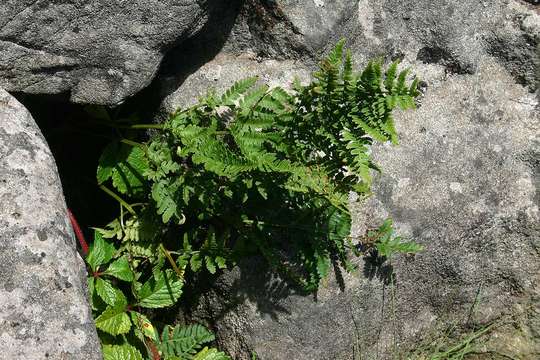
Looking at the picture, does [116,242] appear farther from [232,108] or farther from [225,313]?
[232,108]

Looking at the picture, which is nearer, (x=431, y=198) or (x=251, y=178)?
(x=251, y=178)

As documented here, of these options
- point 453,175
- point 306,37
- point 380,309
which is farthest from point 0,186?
point 453,175

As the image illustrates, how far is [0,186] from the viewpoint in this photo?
2826 millimetres

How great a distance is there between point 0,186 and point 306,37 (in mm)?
1740

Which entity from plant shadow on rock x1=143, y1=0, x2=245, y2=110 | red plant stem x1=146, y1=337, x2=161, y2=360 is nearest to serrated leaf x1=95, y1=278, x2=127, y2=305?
red plant stem x1=146, y1=337, x2=161, y2=360

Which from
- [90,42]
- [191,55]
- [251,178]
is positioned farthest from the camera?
[191,55]

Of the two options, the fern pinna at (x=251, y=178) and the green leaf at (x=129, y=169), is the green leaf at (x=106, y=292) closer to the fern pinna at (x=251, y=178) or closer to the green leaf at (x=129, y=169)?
the fern pinna at (x=251, y=178)

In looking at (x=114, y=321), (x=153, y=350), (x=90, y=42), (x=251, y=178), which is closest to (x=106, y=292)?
(x=114, y=321)

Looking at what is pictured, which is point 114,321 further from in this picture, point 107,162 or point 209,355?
point 107,162

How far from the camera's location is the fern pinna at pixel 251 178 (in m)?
3.13

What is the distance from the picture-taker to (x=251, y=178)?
3340 millimetres

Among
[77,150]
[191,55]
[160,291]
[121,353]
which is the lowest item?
[121,353]

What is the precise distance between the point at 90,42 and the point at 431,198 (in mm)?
1982

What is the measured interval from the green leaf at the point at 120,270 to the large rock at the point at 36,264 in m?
0.51
